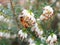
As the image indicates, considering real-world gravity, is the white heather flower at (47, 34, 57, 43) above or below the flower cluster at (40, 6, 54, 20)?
below

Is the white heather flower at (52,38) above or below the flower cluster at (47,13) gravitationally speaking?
below

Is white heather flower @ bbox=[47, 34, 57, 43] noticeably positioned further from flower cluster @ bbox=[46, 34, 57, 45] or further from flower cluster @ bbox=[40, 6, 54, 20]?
flower cluster @ bbox=[40, 6, 54, 20]

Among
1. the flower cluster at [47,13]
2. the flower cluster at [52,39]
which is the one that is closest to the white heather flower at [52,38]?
the flower cluster at [52,39]

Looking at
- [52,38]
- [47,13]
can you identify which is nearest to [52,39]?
[52,38]

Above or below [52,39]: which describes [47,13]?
above

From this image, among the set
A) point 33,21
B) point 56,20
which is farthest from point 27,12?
point 56,20

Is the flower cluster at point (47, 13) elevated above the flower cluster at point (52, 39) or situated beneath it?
elevated above

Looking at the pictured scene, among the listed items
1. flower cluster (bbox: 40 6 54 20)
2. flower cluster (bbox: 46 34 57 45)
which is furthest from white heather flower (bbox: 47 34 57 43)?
flower cluster (bbox: 40 6 54 20)

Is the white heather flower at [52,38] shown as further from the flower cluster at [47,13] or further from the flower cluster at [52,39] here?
the flower cluster at [47,13]

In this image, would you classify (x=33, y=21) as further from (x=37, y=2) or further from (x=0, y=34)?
(x=37, y=2)

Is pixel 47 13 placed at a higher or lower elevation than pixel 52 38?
higher

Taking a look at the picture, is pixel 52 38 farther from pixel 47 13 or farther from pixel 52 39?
pixel 47 13
